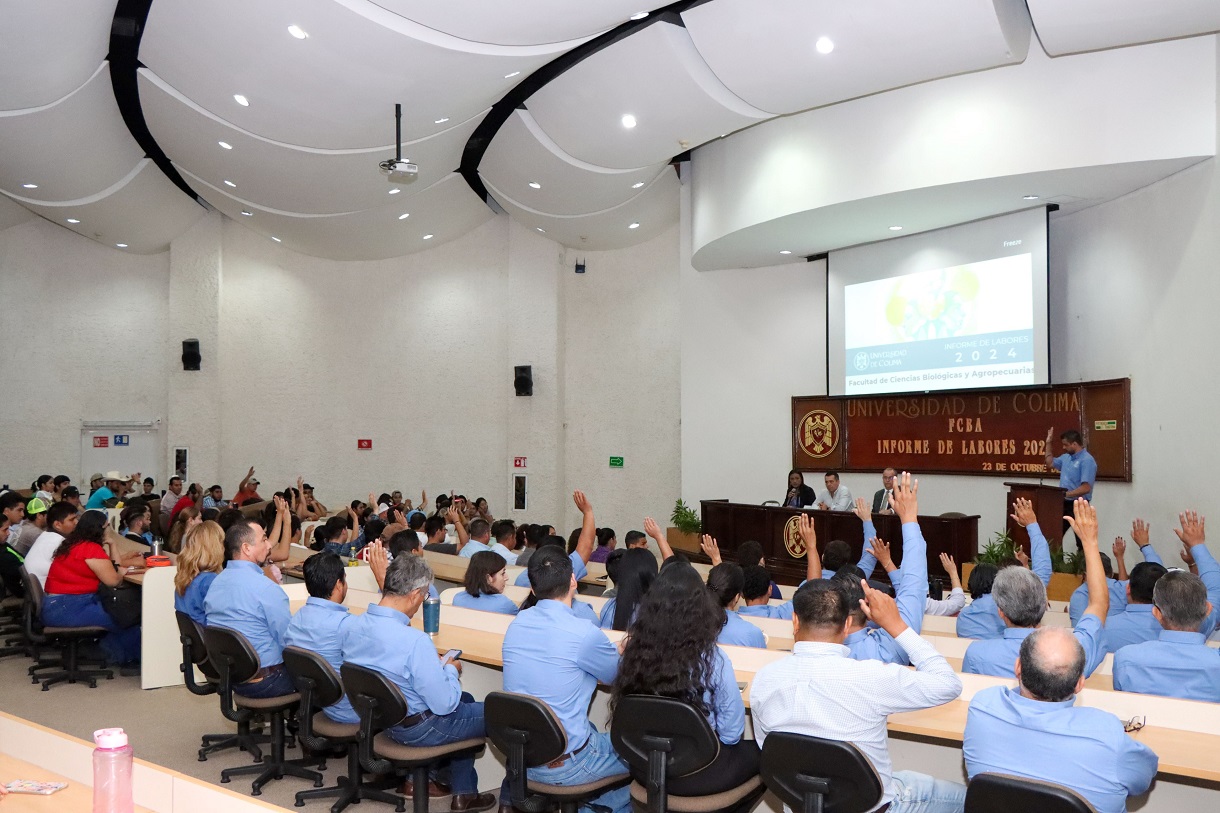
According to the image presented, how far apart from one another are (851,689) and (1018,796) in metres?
0.57

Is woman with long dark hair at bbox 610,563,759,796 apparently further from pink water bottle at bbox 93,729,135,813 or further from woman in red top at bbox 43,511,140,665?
woman in red top at bbox 43,511,140,665

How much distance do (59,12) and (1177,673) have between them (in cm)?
879

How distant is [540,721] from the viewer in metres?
3.25

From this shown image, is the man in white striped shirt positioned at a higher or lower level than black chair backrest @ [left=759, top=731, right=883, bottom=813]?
higher

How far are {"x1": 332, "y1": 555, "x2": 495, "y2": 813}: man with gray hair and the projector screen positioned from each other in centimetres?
696

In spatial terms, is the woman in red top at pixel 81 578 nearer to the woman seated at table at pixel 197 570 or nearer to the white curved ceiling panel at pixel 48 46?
the woman seated at table at pixel 197 570

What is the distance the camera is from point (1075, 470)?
833 cm

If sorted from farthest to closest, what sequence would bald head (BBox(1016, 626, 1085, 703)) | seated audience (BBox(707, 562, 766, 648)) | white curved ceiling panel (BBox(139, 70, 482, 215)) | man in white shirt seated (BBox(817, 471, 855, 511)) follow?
man in white shirt seated (BBox(817, 471, 855, 511)), white curved ceiling panel (BBox(139, 70, 482, 215)), seated audience (BBox(707, 562, 766, 648)), bald head (BBox(1016, 626, 1085, 703))

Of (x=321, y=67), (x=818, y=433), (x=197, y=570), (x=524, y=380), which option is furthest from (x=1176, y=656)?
(x=524, y=380)

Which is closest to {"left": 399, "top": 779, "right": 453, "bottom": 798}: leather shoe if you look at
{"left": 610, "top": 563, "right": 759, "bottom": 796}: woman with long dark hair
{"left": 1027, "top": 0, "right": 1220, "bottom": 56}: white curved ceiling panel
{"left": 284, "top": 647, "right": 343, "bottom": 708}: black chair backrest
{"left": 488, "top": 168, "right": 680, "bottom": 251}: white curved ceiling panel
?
{"left": 284, "top": 647, "right": 343, "bottom": 708}: black chair backrest

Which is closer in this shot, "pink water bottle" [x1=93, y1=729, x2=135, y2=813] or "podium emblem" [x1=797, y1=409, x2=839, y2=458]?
"pink water bottle" [x1=93, y1=729, x2=135, y2=813]

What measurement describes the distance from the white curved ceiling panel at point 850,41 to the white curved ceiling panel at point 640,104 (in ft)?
0.82

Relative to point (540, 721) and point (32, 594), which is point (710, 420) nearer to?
point (32, 594)

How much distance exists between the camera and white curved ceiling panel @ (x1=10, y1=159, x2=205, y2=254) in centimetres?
1330
